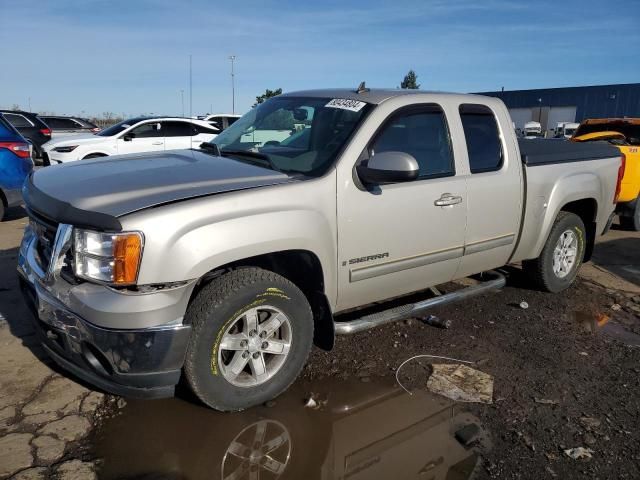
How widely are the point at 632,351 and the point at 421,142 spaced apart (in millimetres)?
2357

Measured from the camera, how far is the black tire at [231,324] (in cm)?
283

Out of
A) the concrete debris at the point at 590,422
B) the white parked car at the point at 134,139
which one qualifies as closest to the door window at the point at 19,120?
the white parked car at the point at 134,139

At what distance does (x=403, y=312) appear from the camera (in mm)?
3863

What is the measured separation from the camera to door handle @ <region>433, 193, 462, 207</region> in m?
3.83

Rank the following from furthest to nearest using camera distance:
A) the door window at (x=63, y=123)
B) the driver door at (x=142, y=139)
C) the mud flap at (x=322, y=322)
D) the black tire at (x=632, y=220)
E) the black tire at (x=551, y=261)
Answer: the door window at (x=63, y=123)
the driver door at (x=142, y=139)
the black tire at (x=632, y=220)
the black tire at (x=551, y=261)
the mud flap at (x=322, y=322)

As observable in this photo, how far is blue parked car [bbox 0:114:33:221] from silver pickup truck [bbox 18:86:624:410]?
5.10 metres

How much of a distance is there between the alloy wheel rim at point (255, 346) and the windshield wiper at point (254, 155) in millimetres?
987

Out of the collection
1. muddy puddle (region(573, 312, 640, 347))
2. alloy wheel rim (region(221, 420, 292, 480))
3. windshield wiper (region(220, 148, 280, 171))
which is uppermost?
windshield wiper (region(220, 148, 280, 171))

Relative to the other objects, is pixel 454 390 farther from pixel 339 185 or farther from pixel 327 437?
pixel 339 185

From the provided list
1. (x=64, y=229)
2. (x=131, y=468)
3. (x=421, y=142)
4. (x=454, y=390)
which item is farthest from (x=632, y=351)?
(x=64, y=229)

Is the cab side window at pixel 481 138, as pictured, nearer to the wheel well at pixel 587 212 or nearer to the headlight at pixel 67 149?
the wheel well at pixel 587 212

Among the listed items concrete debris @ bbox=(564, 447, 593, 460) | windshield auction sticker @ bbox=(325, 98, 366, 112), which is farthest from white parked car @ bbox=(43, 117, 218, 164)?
concrete debris @ bbox=(564, 447, 593, 460)

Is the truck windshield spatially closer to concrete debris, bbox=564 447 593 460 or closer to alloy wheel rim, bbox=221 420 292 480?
alloy wheel rim, bbox=221 420 292 480

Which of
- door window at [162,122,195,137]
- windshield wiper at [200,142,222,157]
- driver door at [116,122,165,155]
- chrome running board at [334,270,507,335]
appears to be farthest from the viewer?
door window at [162,122,195,137]
